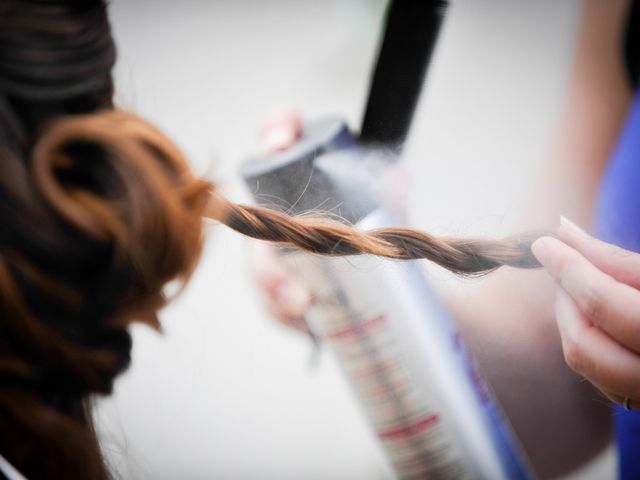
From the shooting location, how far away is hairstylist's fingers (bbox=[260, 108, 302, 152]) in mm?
417

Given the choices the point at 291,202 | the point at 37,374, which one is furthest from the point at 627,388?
the point at 37,374

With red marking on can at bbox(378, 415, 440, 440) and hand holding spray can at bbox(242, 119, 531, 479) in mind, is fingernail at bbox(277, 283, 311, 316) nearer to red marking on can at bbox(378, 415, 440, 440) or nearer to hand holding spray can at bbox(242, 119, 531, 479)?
hand holding spray can at bbox(242, 119, 531, 479)

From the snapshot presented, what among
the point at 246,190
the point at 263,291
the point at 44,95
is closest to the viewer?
the point at 44,95

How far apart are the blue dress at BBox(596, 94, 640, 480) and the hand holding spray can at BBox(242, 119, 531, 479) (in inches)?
4.7

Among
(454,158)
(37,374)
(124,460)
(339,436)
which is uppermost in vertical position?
(454,158)

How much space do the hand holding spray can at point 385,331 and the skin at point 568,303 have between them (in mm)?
27

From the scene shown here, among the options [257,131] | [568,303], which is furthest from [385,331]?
[257,131]

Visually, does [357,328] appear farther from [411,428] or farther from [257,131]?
[257,131]

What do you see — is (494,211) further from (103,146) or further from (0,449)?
(0,449)

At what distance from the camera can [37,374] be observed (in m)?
0.28

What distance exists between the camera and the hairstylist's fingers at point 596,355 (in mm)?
311

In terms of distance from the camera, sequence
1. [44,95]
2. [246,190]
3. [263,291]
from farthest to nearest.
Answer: [263,291] < [246,190] < [44,95]

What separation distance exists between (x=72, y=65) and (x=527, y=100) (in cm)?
33

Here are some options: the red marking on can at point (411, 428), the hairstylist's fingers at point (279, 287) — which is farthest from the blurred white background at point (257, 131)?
the red marking on can at point (411, 428)
